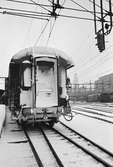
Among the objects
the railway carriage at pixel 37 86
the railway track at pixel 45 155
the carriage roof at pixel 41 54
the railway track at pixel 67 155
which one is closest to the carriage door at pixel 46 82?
the railway carriage at pixel 37 86

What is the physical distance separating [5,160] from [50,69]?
4.87 metres

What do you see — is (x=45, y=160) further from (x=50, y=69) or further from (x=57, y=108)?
(x=50, y=69)

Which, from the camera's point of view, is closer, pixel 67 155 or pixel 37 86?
pixel 67 155

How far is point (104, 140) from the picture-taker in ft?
25.6

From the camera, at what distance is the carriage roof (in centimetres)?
975

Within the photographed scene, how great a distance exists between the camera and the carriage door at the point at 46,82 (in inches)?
376

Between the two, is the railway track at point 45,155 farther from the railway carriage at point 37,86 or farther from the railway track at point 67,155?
the railway carriage at point 37,86

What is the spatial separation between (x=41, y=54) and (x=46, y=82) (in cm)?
122

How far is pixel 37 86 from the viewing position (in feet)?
31.4

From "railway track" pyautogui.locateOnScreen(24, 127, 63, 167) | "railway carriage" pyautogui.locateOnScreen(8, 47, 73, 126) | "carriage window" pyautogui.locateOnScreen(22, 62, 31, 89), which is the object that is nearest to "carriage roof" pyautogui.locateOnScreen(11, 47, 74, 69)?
"railway carriage" pyautogui.locateOnScreen(8, 47, 73, 126)

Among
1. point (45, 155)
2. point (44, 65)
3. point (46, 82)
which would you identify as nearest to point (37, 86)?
point (46, 82)

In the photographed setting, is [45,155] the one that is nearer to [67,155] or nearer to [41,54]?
[67,155]

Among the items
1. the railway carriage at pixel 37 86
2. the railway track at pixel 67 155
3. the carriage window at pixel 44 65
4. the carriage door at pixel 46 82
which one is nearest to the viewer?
the railway track at pixel 67 155

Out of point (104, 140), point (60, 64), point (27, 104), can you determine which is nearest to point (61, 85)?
point (60, 64)
